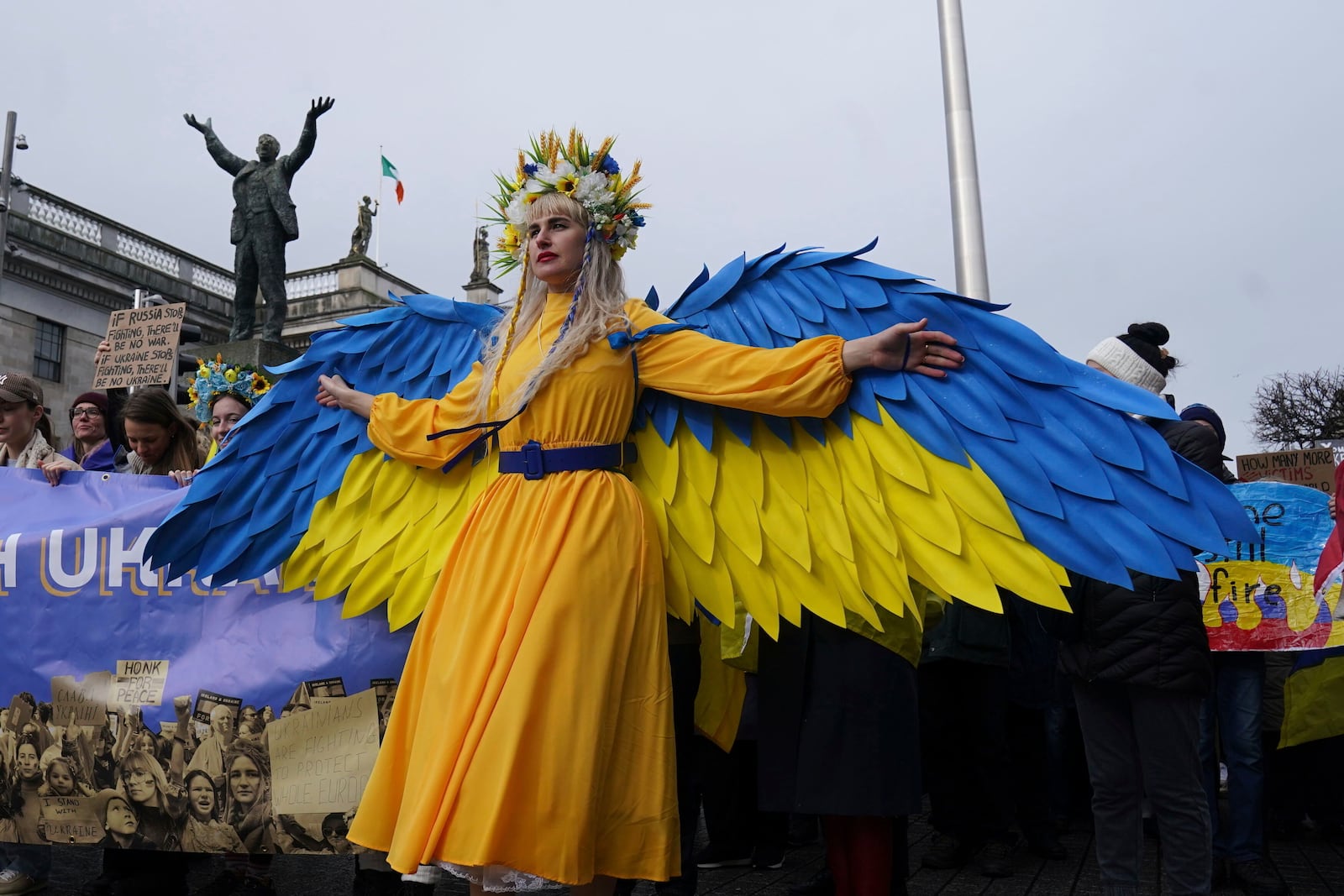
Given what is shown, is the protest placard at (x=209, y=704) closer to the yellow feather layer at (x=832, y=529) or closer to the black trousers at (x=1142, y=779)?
the yellow feather layer at (x=832, y=529)

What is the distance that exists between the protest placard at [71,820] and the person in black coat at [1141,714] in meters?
3.32

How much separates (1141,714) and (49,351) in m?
25.9

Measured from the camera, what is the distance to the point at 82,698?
12.3 ft

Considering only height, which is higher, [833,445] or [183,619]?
[833,445]

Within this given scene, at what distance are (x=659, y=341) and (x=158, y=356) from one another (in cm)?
622

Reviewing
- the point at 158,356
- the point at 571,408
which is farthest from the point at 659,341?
the point at 158,356

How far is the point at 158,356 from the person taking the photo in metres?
7.91

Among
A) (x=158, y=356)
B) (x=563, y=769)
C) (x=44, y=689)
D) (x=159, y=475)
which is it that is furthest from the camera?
(x=158, y=356)

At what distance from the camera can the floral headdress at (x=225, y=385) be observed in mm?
4852

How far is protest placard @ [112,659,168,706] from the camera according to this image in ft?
12.2

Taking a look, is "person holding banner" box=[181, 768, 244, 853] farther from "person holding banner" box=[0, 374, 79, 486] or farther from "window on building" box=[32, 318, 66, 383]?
"window on building" box=[32, 318, 66, 383]

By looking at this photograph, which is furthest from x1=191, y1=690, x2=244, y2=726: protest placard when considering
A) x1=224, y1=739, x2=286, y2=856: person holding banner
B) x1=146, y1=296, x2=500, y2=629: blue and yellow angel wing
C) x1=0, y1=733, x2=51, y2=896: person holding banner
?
x1=0, y1=733, x2=51, y2=896: person holding banner

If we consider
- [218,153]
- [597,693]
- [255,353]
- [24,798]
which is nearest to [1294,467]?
[597,693]

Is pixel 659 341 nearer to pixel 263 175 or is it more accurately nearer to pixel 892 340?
pixel 892 340
